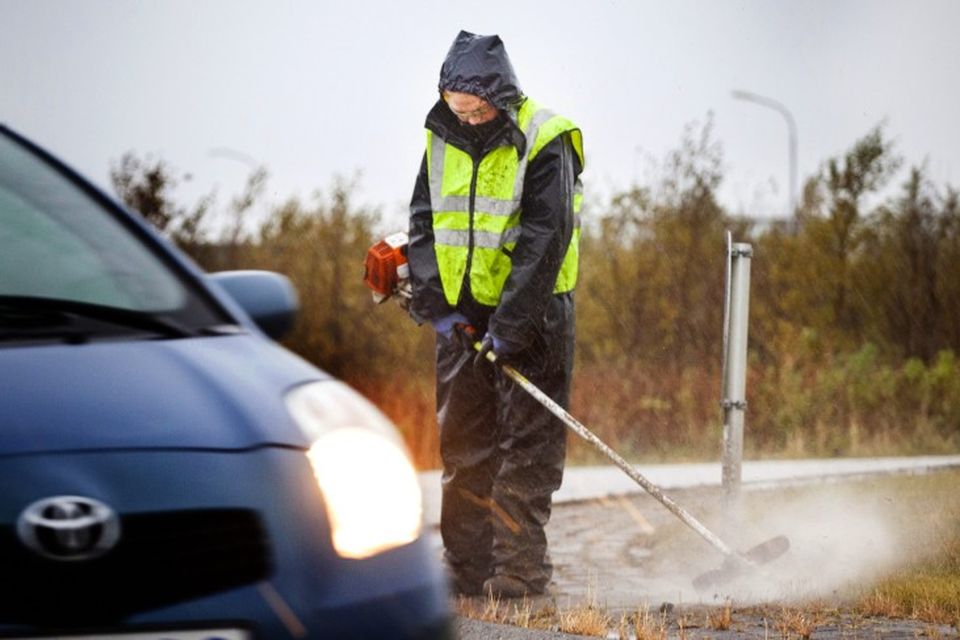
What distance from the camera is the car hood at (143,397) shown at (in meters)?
2.86

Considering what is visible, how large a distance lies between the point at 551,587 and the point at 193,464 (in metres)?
4.73

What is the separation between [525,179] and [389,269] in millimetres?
729

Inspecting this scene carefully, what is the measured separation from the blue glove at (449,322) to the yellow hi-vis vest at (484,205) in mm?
50

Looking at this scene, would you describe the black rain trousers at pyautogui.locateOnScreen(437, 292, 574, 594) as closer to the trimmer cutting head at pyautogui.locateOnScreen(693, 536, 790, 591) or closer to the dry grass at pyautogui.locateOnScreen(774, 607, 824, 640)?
the trimmer cutting head at pyautogui.locateOnScreen(693, 536, 790, 591)

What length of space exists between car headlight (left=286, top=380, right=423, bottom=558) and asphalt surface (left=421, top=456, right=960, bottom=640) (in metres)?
2.69

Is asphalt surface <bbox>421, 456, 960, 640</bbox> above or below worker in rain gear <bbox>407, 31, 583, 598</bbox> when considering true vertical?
below

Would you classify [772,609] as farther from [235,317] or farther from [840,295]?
[840,295]

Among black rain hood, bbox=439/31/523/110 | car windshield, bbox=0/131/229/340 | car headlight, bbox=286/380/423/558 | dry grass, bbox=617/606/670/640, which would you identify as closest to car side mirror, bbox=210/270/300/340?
car windshield, bbox=0/131/229/340

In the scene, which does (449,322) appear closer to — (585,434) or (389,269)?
(389,269)

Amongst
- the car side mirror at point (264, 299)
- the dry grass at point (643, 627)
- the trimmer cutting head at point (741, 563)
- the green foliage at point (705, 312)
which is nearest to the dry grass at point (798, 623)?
the dry grass at point (643, 627)

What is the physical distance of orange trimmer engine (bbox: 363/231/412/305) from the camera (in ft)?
24.1

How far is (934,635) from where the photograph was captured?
5.67 metres

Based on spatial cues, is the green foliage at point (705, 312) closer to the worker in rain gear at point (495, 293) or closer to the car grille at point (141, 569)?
the worker in rain gear at point (495, 293)

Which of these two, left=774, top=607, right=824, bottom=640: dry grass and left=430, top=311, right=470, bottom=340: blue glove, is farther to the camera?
left=430, top=311, right=470, bottom=340: blue glove
